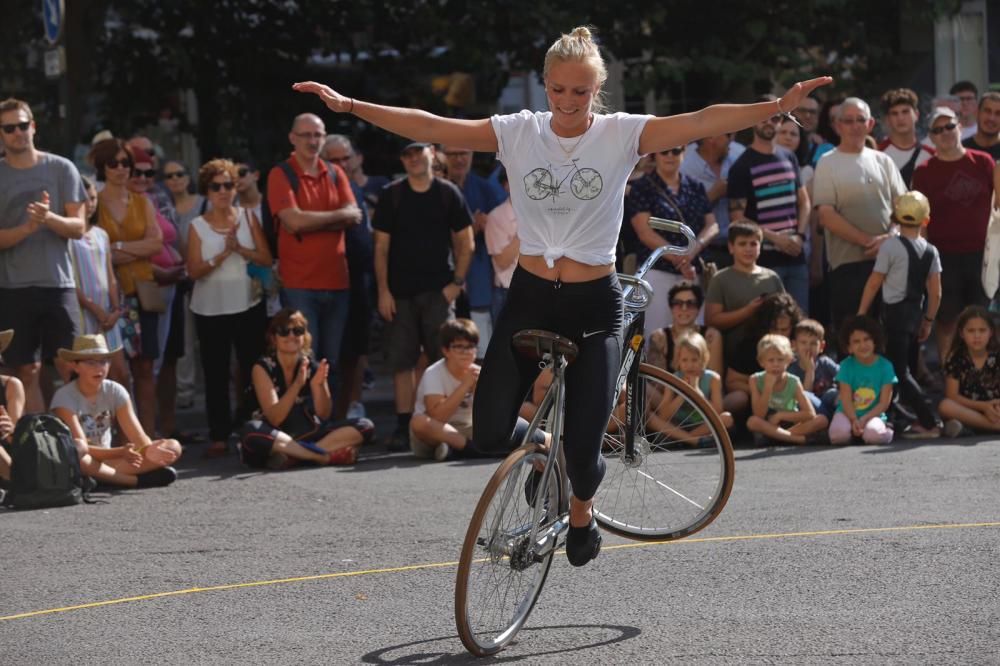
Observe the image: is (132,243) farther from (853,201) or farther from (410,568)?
(410,568)

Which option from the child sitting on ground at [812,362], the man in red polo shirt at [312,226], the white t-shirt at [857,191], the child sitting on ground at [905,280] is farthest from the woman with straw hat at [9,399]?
the white t-shirt at [857,191]

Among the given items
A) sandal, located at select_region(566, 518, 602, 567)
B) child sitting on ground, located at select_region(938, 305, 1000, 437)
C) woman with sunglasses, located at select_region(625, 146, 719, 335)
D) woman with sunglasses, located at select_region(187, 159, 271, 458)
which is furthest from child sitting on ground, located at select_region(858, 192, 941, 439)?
sandal, located at select_region(566, 518, 602, 567)

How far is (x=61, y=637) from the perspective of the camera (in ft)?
20.9

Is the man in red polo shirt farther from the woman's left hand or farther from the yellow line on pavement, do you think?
the woman's left hand

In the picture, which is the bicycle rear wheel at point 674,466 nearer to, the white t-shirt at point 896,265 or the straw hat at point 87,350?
the straw hat at point 87,350

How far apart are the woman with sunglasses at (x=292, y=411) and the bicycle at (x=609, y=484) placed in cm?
320

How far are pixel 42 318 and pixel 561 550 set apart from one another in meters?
4.37

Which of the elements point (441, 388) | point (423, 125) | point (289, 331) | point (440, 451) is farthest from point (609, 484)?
point (289, 331)

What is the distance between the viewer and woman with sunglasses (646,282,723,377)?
11.5m

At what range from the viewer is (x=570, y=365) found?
636cm

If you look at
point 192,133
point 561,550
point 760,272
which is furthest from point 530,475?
point 192,133

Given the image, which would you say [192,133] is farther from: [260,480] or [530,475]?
[530,475]

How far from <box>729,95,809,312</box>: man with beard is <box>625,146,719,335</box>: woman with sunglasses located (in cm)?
31

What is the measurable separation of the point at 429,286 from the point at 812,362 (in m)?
2.48
